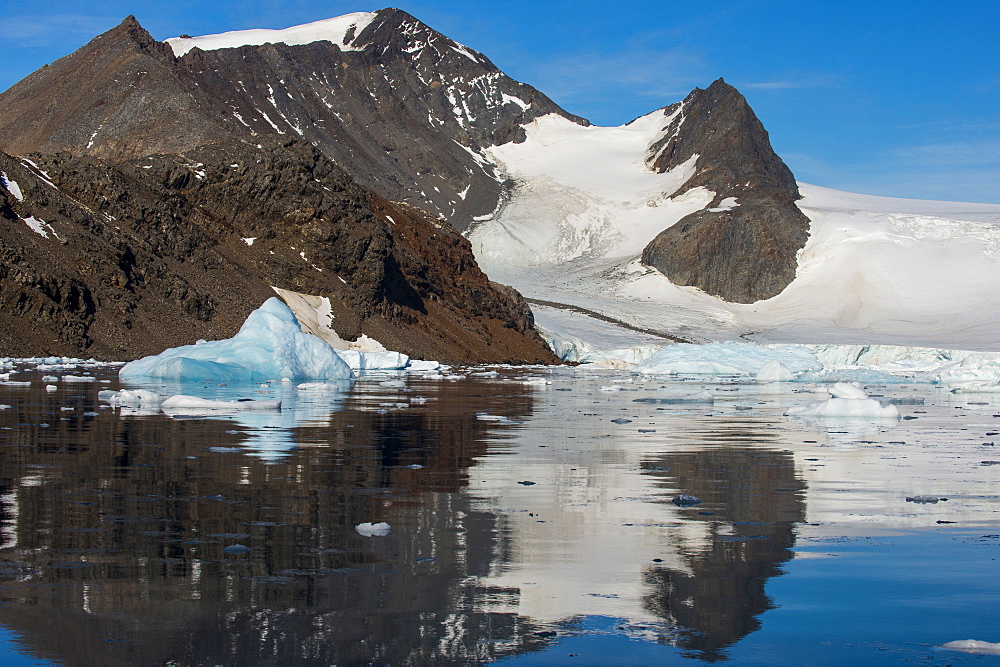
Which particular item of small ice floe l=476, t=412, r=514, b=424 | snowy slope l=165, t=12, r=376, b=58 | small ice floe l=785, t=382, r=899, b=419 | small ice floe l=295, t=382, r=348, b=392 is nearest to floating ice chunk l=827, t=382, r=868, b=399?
small ice floe l=785, t=382, r=899, b=419

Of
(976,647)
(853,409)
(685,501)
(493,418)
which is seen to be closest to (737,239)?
(853,409)

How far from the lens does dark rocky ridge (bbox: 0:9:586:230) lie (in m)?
80.1

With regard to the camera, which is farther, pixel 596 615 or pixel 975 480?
pixel 975 480

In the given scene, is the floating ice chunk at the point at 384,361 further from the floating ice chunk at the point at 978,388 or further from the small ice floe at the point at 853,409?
the small ice floe at the point at 853,409

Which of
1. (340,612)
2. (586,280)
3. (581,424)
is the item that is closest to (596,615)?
(340,612)

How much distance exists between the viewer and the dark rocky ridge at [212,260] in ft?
119

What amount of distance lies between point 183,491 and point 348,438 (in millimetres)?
4855

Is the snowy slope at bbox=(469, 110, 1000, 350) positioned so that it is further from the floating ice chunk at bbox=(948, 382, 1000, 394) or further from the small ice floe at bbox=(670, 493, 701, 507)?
the small ice floe at bbox=(670, 493, 701, 507)

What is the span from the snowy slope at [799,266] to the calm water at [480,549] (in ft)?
218

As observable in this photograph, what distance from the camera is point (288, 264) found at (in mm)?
47281

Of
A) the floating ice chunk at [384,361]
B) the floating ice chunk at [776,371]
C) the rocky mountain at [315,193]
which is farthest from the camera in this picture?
the floating ice chunk at [776,371]

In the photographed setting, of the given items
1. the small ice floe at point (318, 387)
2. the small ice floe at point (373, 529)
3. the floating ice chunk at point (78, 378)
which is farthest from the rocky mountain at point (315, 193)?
the small ice floe at point (373, 529)

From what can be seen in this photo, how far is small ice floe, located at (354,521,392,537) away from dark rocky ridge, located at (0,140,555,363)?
30.6 m

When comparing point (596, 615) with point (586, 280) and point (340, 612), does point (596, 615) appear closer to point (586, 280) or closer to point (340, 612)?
point (340, 612)
